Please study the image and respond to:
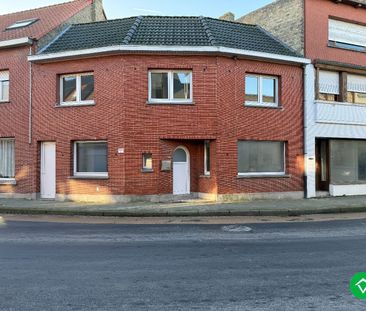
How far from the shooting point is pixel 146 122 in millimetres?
16219

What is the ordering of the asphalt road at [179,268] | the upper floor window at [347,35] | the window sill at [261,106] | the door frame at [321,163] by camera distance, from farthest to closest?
the upper floor window at [347,35], the door frame at [321,163], the window sill at [261,106], the asphalt road at [179,268]

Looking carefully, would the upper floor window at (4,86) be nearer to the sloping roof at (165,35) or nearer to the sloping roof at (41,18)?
the sloping roof at (41,18)

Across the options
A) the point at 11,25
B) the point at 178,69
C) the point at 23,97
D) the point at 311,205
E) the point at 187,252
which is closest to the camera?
the point at 187,252

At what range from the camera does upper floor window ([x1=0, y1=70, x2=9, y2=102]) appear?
18.6 m

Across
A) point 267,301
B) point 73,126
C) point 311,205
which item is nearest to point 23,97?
point 73,126

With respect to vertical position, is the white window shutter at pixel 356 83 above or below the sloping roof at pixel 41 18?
below

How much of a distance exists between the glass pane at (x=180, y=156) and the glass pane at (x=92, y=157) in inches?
111

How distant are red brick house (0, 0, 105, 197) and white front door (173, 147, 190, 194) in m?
6.07

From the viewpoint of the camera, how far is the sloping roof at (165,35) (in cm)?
1667

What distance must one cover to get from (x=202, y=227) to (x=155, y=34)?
30.7 feet

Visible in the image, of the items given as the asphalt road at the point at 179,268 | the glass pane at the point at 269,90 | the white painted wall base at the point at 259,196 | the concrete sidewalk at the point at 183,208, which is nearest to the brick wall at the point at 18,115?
the concrete sidewalk at the point at 183,208

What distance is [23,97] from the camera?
17.9 metres

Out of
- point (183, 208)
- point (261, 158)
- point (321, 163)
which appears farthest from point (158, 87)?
point (321, 163)

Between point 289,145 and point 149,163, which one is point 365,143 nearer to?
point 289,145
